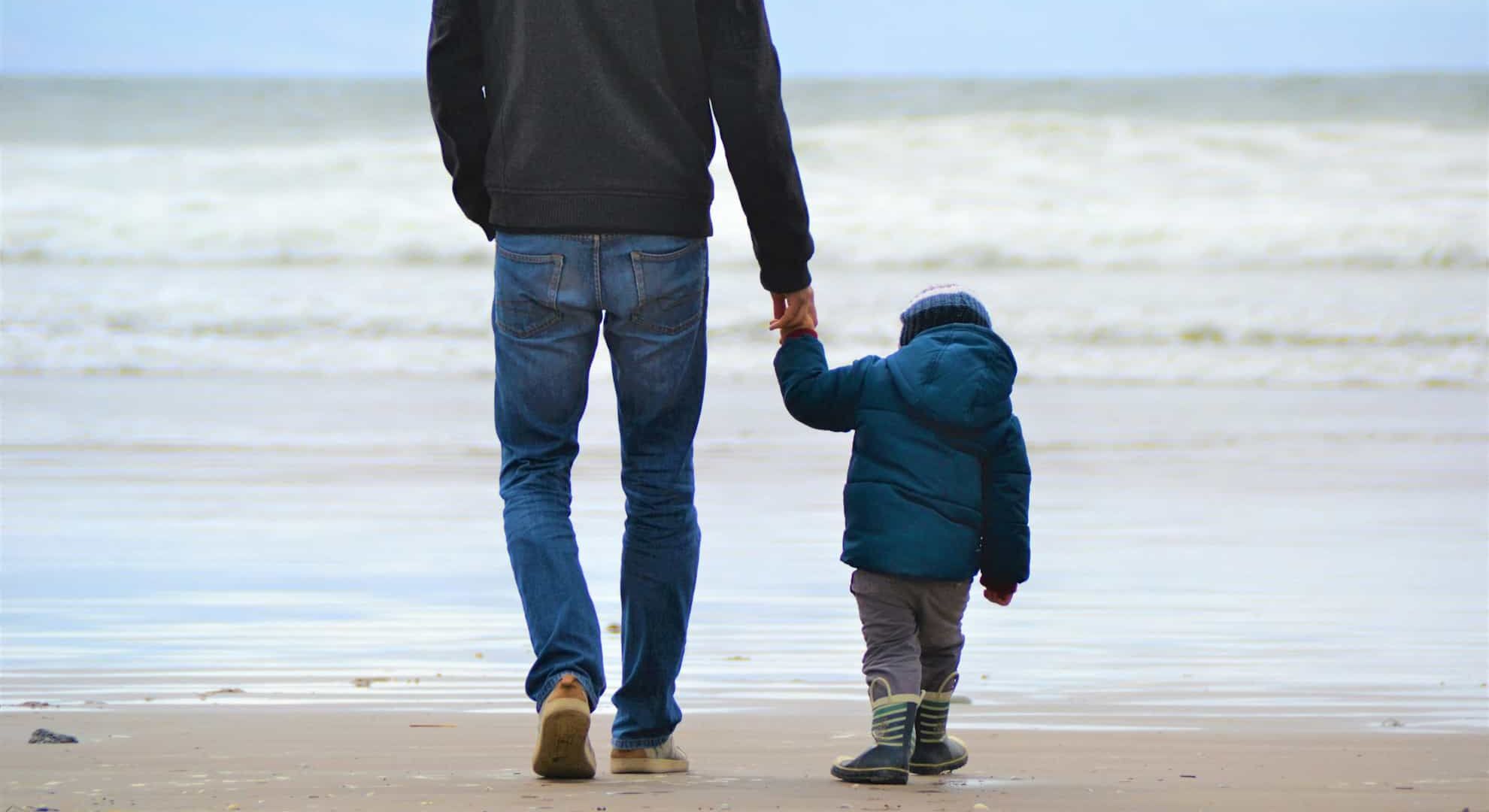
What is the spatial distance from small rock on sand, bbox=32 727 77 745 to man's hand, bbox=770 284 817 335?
1403 mm

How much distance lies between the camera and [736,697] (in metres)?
3.63

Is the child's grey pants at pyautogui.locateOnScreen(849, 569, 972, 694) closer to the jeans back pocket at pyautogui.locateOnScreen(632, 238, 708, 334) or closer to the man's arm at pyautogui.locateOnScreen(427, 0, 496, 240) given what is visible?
the jeans back pocket at pyautogui.locateOnScreen(632, 238, 708, 334)

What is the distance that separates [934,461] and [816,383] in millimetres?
239

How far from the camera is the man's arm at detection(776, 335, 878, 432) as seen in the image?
288cm

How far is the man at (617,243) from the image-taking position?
2.72 m

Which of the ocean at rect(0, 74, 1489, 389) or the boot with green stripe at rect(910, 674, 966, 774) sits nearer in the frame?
the boot with green stripe at rect(910, 674, 966, 774)

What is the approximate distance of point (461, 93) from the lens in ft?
9.34

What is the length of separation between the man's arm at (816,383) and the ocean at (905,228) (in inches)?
427

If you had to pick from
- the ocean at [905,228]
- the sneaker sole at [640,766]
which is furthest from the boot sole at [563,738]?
the ocean at [905,228]

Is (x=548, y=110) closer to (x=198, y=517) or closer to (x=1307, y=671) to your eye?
(x=1307, y=671)

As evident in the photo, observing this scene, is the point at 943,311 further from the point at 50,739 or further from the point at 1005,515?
the point at 50,739

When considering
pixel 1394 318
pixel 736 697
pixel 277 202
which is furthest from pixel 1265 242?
pixel 736 697

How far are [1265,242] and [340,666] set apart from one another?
70.6ft

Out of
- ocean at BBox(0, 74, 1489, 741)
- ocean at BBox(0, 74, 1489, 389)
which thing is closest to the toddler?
ocean at BBox(0, 74, 1489, 741)
